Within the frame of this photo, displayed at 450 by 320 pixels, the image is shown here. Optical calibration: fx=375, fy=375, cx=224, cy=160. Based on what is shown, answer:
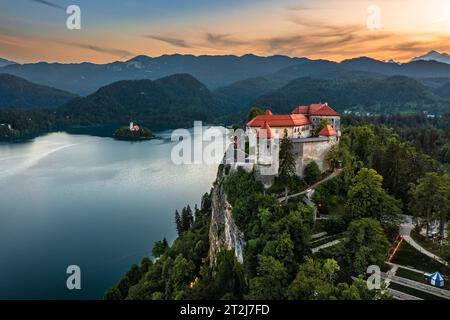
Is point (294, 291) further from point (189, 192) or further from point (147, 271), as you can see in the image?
point (189, 192)

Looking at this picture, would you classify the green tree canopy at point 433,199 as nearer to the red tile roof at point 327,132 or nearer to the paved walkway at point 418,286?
the paved walkway at point 418,286

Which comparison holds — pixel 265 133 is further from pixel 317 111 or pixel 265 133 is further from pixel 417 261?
pixel 417 261

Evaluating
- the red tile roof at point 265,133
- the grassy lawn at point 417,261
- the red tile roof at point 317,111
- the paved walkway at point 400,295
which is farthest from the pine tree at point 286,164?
the paved walkway at point 400,295

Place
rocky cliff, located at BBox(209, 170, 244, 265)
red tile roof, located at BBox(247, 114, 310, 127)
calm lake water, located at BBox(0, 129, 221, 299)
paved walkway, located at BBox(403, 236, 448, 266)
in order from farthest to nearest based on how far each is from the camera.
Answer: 1. calm lake water, located at BBox(0, 129, 221, 299)
2. red tile roof, located at BBox(247, 114, 310, 127)
3. rocky cliff, located at BBox(209, 170, 244, 265)
4. paved walkway, located at BBox(403, 236, 448, 266)

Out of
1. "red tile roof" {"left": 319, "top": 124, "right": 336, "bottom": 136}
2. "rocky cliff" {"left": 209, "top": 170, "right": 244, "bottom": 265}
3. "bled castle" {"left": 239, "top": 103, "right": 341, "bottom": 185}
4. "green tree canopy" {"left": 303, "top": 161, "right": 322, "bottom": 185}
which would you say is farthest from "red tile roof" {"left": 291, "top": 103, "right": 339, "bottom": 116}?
"rocky cliff" {"left": 209, "top": 170, "right": 244, "bottom": 265}

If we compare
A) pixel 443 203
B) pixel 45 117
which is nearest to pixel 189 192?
pixel 443 203

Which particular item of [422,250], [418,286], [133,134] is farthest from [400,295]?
[133,134]

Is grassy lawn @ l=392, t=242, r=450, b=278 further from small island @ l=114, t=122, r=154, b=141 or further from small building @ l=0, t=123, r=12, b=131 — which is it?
small building @ l=0, t=123, r=12, b=131
